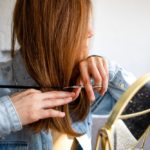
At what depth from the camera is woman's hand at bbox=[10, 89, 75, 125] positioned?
0.57m

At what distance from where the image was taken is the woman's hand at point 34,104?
57cm

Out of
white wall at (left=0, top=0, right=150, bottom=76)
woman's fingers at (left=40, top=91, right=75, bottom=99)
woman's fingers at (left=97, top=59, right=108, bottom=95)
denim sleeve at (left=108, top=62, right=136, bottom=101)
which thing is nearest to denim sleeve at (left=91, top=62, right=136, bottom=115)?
denim sleeve at (left=108, top=62, right=136, bottom=101)

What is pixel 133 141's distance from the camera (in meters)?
0.50

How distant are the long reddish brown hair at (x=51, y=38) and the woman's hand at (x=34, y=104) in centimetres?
8

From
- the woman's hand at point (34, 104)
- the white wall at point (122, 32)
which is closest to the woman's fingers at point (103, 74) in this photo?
the woman's hand at point (34, 104)

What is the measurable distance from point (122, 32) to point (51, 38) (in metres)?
0.98

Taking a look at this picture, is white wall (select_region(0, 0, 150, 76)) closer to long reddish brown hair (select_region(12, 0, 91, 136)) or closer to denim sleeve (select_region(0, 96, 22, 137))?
long reddish brown hair (select_region(12, 0, 91, 136))

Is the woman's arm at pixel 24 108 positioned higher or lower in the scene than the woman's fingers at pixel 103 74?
lower

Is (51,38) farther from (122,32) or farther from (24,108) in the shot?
(122,32)

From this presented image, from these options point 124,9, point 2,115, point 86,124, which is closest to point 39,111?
point 2,115

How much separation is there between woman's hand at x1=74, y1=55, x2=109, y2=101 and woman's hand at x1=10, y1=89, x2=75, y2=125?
7cm

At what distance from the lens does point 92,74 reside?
2.16 feet

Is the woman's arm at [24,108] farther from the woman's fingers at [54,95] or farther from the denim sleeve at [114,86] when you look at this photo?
the denim sleeve at [114,86]

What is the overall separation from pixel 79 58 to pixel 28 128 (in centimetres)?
20
